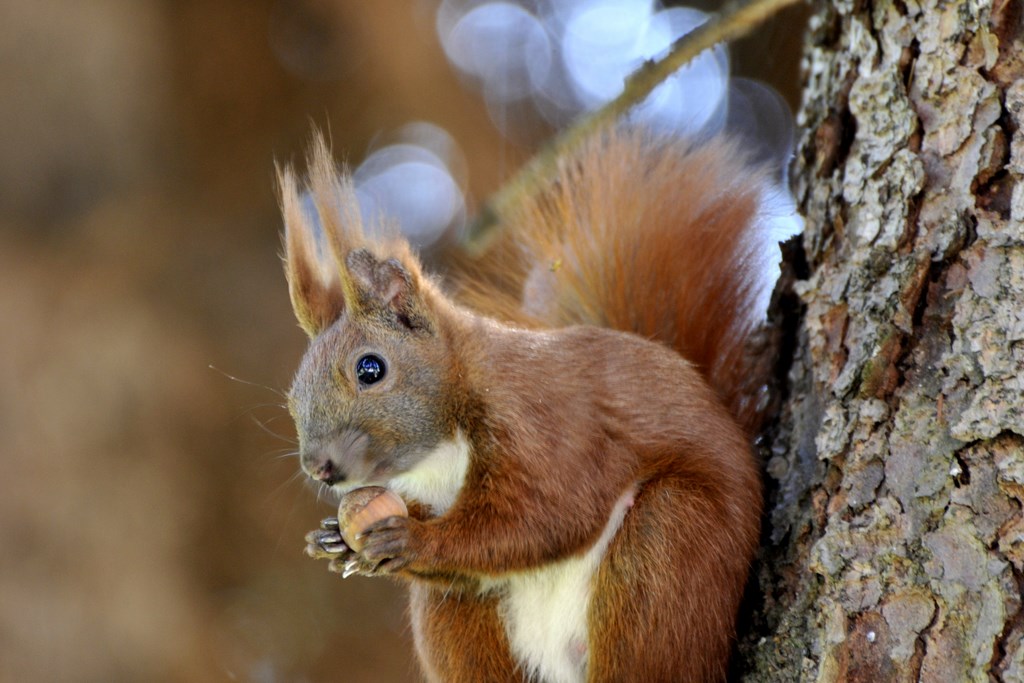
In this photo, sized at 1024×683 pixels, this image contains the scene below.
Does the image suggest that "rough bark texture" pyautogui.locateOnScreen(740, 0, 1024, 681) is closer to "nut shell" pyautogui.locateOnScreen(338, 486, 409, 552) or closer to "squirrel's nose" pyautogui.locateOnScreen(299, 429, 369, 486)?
"nut shell" pyautogui.locateOnScreen(338, 486, 409, 552)

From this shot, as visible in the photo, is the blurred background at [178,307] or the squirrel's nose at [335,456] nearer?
the squirrel's nose at [335,456]

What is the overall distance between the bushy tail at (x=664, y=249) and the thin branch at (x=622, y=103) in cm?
4

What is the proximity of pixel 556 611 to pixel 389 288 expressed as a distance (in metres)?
0.71

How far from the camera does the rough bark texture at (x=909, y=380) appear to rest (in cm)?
138

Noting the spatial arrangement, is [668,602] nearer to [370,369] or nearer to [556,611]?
[556,611]

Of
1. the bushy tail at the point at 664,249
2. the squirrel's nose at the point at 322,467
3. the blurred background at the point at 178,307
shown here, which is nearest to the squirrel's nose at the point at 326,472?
the squirrel's nose at the point at 322,467

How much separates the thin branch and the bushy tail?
39 millimetres

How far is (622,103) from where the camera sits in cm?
212

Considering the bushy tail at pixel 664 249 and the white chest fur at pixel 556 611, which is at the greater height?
the bushy tail at pixel 664 249

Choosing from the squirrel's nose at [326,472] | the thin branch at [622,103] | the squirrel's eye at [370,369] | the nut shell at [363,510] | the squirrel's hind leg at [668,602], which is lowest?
the squirrel's hind leg at [668,602]

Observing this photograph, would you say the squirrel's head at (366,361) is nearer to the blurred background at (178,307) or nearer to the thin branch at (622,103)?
the thin branch at (622,103)

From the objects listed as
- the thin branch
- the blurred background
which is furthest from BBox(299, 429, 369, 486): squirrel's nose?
the blurred background

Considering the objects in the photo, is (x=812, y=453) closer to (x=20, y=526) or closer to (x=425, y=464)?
(x=425, y=464)

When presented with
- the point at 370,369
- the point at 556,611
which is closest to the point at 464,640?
the point at 556,611
